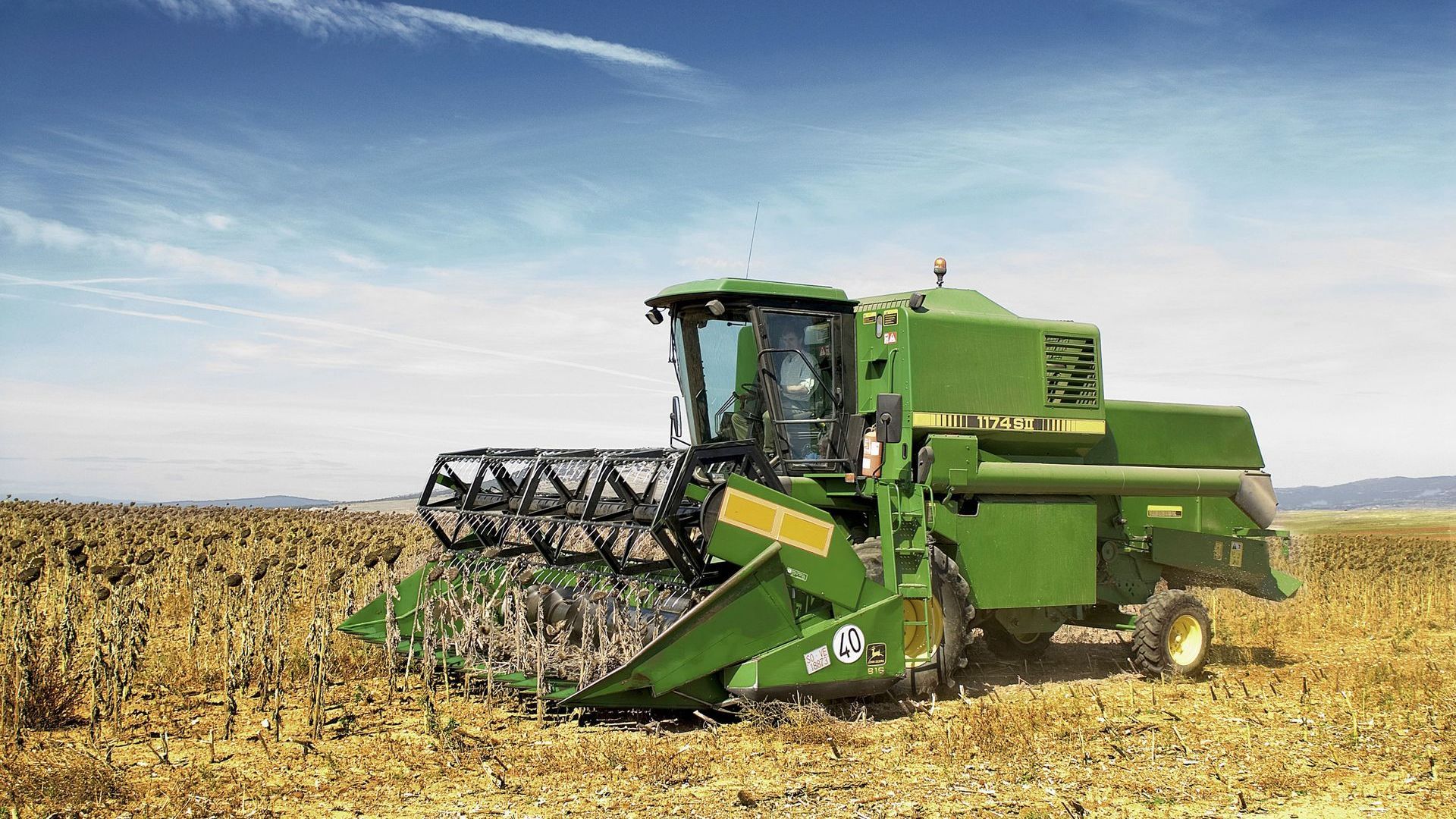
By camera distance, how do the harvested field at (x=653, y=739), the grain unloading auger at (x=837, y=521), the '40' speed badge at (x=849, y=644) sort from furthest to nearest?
the '40' speed badge at (x=849, y=644) → the grain unloading auger at (x=837, y=521) → the harvested field at (x=653, y=739)

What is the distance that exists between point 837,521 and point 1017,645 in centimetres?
289

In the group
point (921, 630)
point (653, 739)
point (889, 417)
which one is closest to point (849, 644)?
point (921, 630)

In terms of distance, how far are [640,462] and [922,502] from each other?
207 centimetres

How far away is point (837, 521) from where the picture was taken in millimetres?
8219

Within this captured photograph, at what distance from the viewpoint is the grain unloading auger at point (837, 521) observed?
21.8 feet

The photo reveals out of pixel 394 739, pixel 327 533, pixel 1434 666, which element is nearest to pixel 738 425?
pixel 394 739

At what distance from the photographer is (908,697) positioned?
7.59 m

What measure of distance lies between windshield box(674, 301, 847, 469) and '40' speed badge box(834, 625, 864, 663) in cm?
154

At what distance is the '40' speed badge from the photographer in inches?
271

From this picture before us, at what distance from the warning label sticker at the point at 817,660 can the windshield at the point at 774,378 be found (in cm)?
169

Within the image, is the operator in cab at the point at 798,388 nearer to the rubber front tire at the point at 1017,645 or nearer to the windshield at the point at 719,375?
the windshield at the point at 719,375

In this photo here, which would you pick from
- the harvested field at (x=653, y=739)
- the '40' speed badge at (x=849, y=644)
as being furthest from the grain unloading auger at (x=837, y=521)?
the harvested field at (x=653, y=739)

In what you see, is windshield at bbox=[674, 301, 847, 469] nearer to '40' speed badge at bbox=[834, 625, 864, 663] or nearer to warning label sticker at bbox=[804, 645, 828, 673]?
'40' speed badge at bbox=[834, 625, 864, 663]

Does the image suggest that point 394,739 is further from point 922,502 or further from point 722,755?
point 922,502
